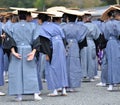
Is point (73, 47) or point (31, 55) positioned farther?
point (73, 47)

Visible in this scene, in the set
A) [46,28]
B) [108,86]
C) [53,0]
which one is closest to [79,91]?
[108,86]

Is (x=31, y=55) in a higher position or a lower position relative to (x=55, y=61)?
higher

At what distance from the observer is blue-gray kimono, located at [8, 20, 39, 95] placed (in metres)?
10.3

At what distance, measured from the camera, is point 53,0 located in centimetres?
A: 6159

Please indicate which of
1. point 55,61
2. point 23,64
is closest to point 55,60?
point 55,61

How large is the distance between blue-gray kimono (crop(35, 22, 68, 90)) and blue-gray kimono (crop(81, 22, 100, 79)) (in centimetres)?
343

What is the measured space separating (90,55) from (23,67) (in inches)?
185

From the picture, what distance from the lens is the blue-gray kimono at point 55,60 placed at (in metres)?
11.1

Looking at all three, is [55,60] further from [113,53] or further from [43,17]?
[113,53]

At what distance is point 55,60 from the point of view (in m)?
11.2

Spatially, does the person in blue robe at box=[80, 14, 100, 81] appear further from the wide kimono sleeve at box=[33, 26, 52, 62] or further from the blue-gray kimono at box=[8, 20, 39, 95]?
the blue-gray kimono at box=[8, 20, 39, 95]

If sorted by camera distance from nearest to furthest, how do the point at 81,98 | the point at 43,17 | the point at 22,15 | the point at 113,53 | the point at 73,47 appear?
the point at 22,15 → the point at 81,98 → the point at 43,17 → the point at 73,47 → the point at 113,53

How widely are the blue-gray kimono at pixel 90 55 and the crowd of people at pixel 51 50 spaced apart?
1260mm

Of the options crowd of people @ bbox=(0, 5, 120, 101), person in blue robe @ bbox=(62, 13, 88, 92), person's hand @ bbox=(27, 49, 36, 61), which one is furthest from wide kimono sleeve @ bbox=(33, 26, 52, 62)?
person in blue robe @ bbox=(62, 13, 88, 92)
